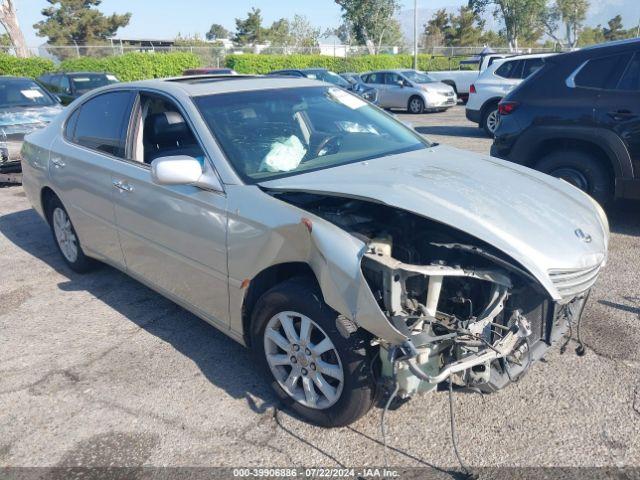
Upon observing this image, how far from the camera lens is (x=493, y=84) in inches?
485

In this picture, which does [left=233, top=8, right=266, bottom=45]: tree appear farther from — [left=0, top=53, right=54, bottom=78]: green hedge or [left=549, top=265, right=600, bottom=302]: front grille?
[left=549, top=265, right=600, bottom=302]: front grille

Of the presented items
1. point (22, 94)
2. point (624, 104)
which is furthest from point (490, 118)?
point (22, 94)

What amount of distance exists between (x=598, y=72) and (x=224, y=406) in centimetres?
488

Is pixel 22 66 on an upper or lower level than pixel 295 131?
upper

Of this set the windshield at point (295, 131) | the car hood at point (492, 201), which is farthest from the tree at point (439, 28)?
the car hood at point (492, 201)

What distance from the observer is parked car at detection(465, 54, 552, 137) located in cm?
1225

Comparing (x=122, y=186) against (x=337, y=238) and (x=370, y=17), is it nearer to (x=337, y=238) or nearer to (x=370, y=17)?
(x=337, y=238)

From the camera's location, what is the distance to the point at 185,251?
3.43 meters

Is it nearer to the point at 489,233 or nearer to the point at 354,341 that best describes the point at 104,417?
the point at 354,341

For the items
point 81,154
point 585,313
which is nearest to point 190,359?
point 81,154

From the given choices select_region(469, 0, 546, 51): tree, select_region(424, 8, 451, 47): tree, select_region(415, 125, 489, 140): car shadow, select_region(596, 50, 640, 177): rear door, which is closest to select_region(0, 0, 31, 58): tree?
select_region(415, 125, 489, 140): car shadow

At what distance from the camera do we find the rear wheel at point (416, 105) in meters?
18.0

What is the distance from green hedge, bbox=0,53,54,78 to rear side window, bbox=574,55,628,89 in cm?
2469

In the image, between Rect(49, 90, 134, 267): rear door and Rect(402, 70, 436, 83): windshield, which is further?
Rect(402, 70, 436, 83): windshield
